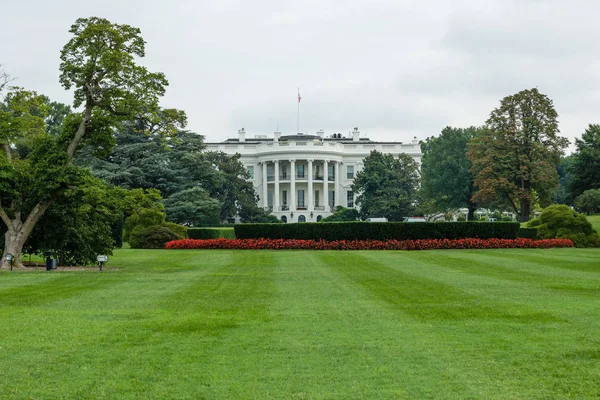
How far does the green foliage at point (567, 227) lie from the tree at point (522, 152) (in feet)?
54.4

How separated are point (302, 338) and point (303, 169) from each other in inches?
3155

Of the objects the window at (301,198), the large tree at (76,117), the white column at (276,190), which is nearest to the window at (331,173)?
the window at (301,198)

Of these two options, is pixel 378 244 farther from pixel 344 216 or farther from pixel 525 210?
pixel 344 216

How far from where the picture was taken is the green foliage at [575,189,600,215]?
5388 centimetres

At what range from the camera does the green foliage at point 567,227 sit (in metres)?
35.0

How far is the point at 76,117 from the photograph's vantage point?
75.6ft

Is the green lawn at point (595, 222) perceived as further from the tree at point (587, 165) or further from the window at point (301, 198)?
the window at point (301, 198)

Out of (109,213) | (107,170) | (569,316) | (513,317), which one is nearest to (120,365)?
(513,317)

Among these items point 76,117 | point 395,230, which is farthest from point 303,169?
point 76,117

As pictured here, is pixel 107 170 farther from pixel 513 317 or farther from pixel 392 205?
pixel 513 317

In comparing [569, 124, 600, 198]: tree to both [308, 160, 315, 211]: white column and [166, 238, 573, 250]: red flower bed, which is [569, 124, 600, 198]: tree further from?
[308, 160, 315, 211]: white column

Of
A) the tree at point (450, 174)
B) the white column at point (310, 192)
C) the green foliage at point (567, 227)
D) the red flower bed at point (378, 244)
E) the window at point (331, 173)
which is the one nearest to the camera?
the red flower bed at point (378, 244)

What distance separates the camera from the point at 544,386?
6406 millimetres

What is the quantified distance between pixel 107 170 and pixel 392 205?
31.2 m
